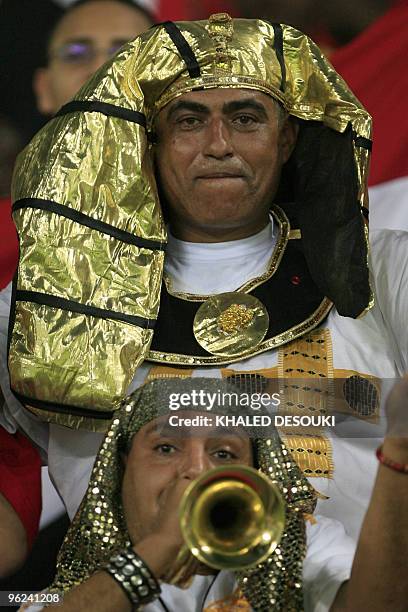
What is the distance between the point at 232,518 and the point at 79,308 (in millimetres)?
681

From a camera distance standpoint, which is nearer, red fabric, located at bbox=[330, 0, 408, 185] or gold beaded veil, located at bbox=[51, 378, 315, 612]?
gold beaded veil, located at bbox=[51, 378, 315, 612]

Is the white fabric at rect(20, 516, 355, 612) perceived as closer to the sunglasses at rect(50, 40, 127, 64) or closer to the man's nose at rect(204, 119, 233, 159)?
the man's nose at rect(204, 119, 233, 159)

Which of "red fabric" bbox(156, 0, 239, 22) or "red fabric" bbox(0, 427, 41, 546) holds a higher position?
"red fabric" bbox(156, 0, 239, 22)

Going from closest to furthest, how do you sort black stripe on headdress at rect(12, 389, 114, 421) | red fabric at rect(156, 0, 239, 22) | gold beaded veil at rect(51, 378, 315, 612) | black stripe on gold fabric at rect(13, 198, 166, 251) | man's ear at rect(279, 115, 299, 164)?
gold beaded veil at rect(51, 378, 315, 612) → black stripe on headdress at rect(12, 389, 114, 421) → black stripe on gold fabric at rect(13, 198, 166, 251) → man's ear at rect(279, 115, 299, 164) → red fabric at rect(156, 0, 239, 22)

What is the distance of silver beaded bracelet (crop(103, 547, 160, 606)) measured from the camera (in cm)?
229

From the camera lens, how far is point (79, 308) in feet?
9.05

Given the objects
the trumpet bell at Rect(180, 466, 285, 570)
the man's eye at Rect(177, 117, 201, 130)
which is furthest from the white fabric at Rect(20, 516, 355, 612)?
the man's eye at Rect(177, 117, 201, 130)

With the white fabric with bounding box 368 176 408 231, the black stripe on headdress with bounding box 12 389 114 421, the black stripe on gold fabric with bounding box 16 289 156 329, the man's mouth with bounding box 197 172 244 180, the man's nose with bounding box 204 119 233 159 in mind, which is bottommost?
the white fabric with bounding box 368 176 408 231

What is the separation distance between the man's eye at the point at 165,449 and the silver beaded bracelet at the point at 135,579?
0.19m

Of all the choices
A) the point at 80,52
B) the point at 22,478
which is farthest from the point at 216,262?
the point at 80,52

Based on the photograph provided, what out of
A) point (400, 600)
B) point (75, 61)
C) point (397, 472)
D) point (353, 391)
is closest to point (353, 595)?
point (400, 600)

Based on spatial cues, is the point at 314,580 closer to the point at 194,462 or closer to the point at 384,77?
the point at 194,462

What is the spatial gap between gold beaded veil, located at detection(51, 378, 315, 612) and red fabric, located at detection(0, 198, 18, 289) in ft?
3.71

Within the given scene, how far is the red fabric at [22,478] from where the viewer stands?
2.89 m
